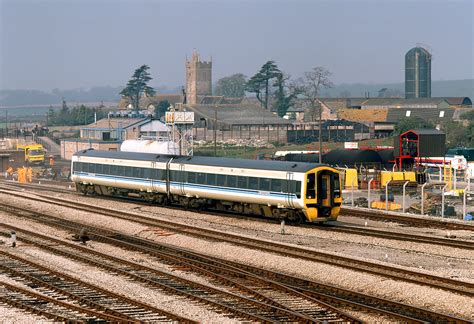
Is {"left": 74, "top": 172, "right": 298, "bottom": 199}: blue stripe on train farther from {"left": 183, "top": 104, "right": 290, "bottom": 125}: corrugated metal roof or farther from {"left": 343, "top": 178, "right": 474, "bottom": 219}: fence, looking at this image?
{"left": 183, "top": 104, "right": 290, "bottom": 125}: corrugated metal roof

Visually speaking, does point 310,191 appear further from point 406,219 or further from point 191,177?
point 191,177

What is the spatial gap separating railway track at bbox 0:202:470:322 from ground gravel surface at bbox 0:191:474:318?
85cm

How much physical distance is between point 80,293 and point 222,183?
64.1 feet

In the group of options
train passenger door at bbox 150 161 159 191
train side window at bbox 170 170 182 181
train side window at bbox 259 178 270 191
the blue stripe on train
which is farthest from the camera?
train passenger door at bbox 150 161 159 191

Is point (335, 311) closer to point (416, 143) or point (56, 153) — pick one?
point (416, 143)

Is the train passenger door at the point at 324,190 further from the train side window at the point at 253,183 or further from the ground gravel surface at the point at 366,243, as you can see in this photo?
the train side window at the point at 253,183

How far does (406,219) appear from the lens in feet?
132

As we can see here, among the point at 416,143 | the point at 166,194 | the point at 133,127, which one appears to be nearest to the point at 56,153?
the point at 133,127

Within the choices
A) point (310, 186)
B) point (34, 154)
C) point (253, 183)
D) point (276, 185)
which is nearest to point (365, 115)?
point (34, 154)

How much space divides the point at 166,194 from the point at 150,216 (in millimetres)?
5270

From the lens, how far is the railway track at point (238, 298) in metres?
19.6

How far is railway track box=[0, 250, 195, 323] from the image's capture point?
1972 centimetres

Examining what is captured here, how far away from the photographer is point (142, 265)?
87.8 feet

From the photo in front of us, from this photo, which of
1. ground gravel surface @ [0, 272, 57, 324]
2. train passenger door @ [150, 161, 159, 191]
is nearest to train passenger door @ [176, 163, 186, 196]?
train passenger door @ [150, 161, 159, 191]
